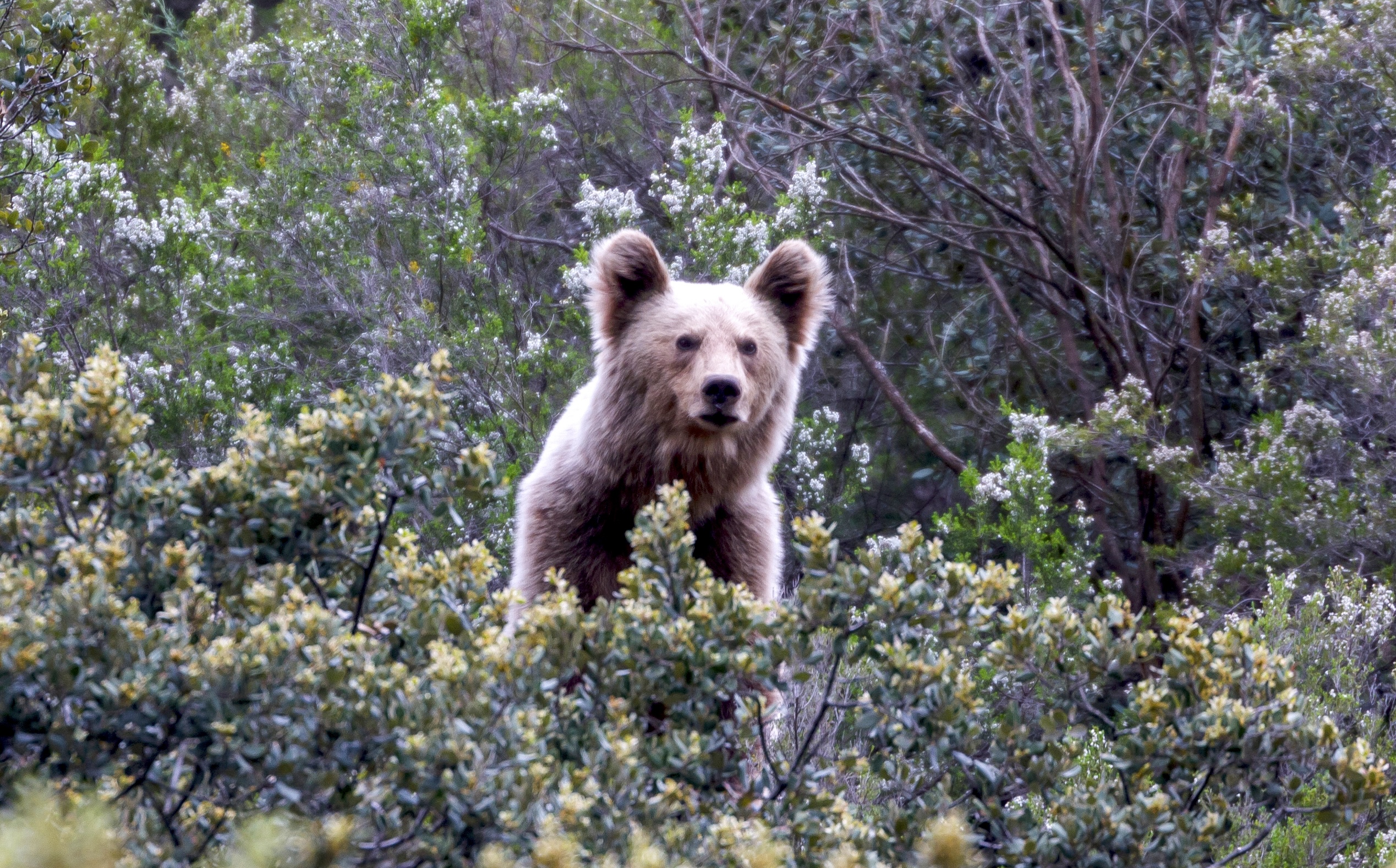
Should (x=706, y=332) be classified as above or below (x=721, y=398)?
above

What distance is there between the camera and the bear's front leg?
4773 mm

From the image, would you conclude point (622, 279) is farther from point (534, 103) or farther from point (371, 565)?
point (534, 103)

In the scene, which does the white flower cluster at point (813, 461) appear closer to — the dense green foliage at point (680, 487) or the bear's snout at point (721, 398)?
the dense green foliage at point (680, 487)

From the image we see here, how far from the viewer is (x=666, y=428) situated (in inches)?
195

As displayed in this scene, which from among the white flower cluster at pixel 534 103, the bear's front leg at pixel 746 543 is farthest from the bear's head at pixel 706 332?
the white flower cluster at pixel 534 103

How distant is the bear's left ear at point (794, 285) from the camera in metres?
5.43

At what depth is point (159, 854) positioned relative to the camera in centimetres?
227

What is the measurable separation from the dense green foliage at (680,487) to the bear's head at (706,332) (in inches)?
30.3

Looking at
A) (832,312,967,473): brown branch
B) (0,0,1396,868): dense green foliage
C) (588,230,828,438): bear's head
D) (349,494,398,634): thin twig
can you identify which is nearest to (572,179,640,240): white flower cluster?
(0,0,1396,868): dense green foliage

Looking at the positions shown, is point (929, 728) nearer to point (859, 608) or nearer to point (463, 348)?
point (859, 608)

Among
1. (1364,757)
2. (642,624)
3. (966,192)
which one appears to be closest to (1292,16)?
(966,192)

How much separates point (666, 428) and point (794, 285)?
0.93 meters

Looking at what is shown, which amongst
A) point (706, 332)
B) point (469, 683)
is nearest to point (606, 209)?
point (706, 332)

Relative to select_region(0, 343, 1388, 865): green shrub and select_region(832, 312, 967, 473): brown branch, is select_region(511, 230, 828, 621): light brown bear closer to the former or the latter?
select_region(0, 343, 1388, 865): green shrub
